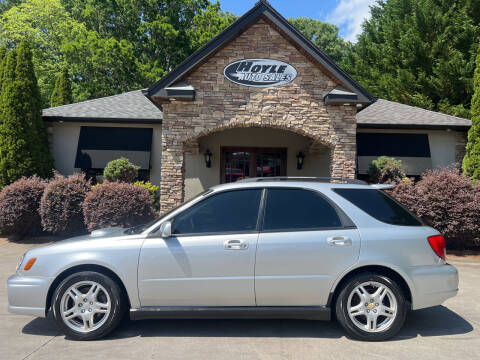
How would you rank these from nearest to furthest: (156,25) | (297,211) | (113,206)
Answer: (297,211), (113,206), (156,25)

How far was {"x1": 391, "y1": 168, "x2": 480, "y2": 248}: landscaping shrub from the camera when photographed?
28.5 feet

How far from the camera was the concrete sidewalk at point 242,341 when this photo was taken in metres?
3.61

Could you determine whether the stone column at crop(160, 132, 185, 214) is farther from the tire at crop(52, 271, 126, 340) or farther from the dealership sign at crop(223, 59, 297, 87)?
the tire at crop(52, 271, 126, 340)

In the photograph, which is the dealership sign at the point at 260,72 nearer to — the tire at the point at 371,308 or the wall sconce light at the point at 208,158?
the wall sconce light at the point at 208,158

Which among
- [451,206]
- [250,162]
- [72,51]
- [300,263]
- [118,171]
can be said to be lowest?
[300,263]

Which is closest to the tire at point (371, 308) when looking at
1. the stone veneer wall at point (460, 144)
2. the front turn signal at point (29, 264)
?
the front turn signal at point (29, 264)

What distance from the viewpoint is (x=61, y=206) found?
30.3 feet

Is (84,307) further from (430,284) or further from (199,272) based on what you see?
(430,284)

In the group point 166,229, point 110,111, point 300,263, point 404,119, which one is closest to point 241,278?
point 300,263

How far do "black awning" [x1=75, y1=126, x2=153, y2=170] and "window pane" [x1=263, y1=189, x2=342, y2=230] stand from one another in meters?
9.05

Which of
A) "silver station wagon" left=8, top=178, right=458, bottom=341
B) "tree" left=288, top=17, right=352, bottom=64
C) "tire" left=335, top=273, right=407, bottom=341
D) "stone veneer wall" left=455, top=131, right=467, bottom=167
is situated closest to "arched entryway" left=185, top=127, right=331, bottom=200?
"stone veneer wall" left=455, top=131, right=467, bottom=167

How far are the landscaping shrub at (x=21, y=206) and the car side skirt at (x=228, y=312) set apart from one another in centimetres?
717

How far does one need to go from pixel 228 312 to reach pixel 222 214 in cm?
106

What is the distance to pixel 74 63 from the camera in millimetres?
25828
